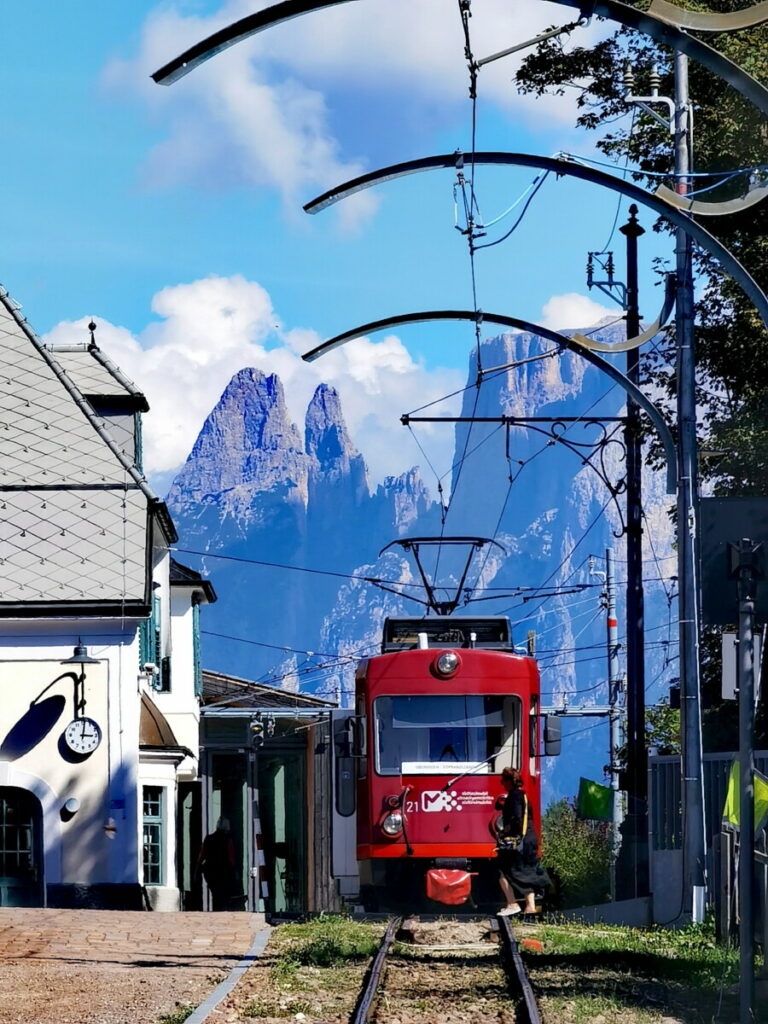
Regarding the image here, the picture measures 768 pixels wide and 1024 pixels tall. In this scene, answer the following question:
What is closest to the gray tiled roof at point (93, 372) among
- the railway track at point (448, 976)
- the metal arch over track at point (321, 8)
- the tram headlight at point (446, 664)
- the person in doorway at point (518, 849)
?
the tram headlight at point (446, 664)

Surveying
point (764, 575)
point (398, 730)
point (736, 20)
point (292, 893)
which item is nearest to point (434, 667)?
point (398, 730)

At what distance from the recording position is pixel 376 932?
1841 centimetres

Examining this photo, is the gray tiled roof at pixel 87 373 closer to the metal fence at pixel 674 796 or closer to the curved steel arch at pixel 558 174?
the metal fence at pixel 674 796

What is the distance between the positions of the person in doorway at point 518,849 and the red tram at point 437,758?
6.23 feet

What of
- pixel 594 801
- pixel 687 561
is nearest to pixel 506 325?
pixel 687 561

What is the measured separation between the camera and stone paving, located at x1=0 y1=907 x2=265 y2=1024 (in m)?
12.6

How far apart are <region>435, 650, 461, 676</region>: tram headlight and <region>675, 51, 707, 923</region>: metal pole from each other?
365 cm

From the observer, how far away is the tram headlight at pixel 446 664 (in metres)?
23.4

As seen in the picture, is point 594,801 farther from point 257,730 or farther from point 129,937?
point 129,937

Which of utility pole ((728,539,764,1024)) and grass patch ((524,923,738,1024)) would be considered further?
grass patch ((524,923,738,1024))

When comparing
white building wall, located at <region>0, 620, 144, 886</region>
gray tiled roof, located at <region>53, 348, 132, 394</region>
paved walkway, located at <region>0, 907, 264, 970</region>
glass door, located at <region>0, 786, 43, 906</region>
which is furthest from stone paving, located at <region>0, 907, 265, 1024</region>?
gray tiled roof, located at <region>53, 348, 132, 394</region>

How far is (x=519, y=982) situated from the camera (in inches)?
536

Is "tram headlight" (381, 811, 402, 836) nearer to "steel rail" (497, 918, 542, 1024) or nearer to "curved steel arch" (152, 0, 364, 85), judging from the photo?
"steel rail" (497, 918, 542, 1024)

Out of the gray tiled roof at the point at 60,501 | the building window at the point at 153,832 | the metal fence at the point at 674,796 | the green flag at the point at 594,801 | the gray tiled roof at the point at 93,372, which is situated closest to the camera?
the metal fence at the point at 674,796
